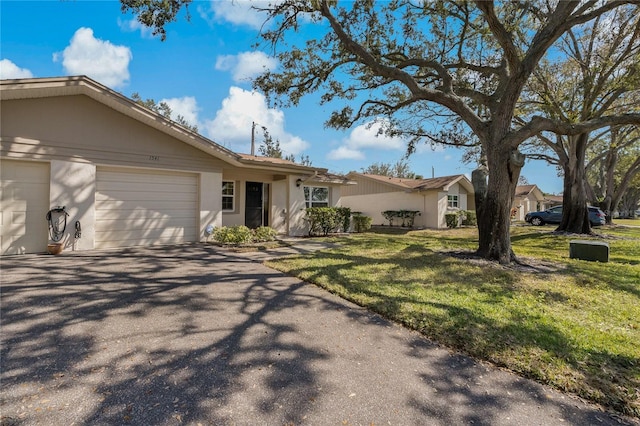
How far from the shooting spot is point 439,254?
881cm

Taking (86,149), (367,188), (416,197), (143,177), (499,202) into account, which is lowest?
(499,202)

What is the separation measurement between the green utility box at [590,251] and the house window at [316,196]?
30.1ft

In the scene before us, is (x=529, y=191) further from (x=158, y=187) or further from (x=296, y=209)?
(x=158, y=187)

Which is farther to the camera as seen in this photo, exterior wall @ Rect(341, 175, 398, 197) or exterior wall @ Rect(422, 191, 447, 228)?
exterior wall @ Rect(341, 175, 398, 197)

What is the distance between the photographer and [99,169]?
27.5 ft

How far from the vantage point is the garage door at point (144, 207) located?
852 centimetres

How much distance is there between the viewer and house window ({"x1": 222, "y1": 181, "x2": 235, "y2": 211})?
1188cm

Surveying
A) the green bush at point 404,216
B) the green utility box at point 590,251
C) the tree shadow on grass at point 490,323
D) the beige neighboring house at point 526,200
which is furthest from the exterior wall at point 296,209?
the beige neighboring house at point 526,200

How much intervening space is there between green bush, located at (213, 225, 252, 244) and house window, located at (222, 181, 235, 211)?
90.1 inches

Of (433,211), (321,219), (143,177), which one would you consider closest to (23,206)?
(143,177)

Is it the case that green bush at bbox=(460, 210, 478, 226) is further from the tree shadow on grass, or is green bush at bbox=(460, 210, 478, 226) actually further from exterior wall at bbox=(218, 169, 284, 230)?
exterior wall at bbox=(218, 169, 284, 230)

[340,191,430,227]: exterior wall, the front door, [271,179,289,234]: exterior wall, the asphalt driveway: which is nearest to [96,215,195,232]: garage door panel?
the front door

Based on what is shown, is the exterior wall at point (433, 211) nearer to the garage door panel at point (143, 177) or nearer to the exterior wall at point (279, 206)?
the exterior wall at point (279, 206)

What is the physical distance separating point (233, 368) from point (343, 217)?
11.4 metres
